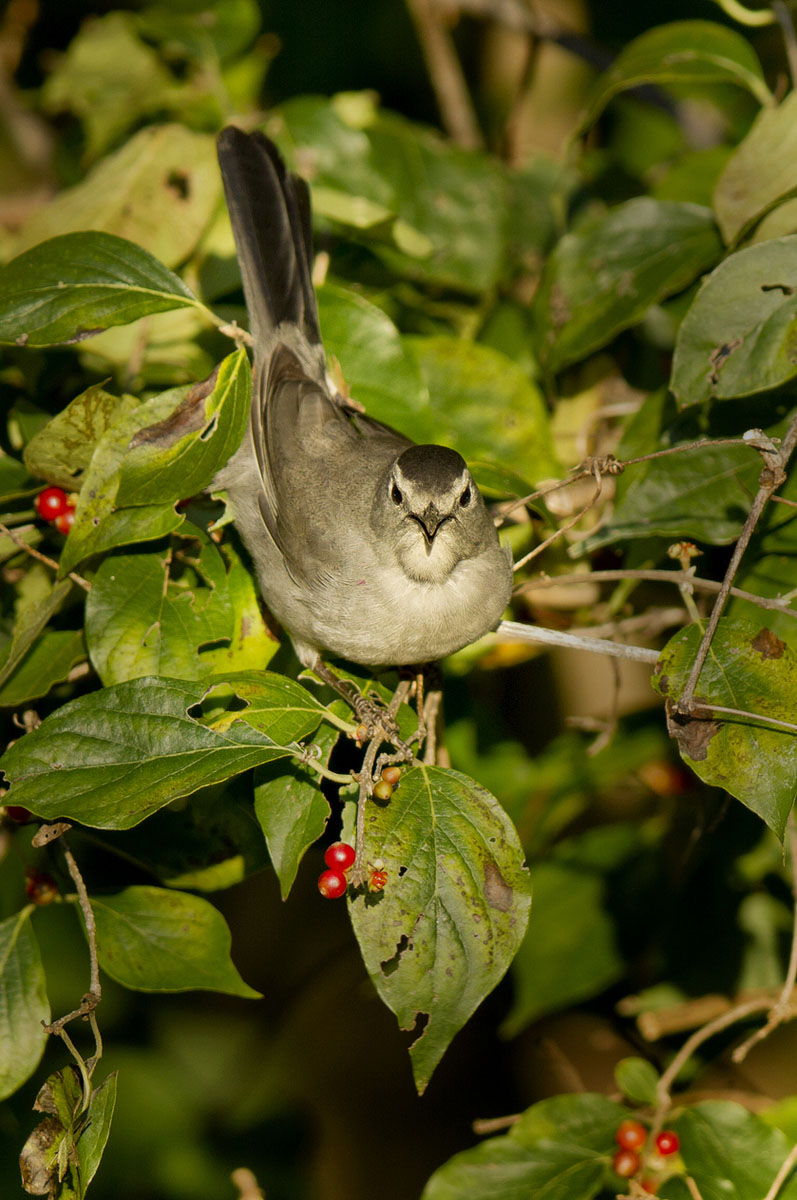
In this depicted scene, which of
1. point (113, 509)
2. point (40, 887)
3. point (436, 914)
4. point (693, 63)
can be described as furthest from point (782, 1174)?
point (693, 63)

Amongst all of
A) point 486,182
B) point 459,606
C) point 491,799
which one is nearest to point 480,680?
point 459,606

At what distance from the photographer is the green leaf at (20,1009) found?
8.13 ft

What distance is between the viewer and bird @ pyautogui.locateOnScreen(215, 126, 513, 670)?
2840mm

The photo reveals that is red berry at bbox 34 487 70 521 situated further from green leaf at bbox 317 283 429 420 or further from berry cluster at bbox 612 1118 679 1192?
berry cluster at bbox 612 1118 679 1192

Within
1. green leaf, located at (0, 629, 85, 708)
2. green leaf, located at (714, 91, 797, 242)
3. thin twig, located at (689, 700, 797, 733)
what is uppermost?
green leaf, located at (714, 91, 797, 242)

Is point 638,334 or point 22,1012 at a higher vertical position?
point 638,334

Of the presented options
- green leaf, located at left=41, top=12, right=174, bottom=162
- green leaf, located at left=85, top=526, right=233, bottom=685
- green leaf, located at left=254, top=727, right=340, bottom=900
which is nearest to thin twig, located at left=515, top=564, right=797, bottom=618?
green leaf, located at left=254, top=727, right=340, bottom=900

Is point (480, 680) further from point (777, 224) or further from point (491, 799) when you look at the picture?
point (777, 224)

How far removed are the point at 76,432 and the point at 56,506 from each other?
298mm

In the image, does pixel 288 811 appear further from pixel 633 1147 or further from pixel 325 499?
A: pixel 633 1147

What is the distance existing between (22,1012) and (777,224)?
10.1 feet

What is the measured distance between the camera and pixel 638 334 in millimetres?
3719

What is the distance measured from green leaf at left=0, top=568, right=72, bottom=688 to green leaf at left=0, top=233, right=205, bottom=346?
0.69m

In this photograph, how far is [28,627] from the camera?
2.67 metres
